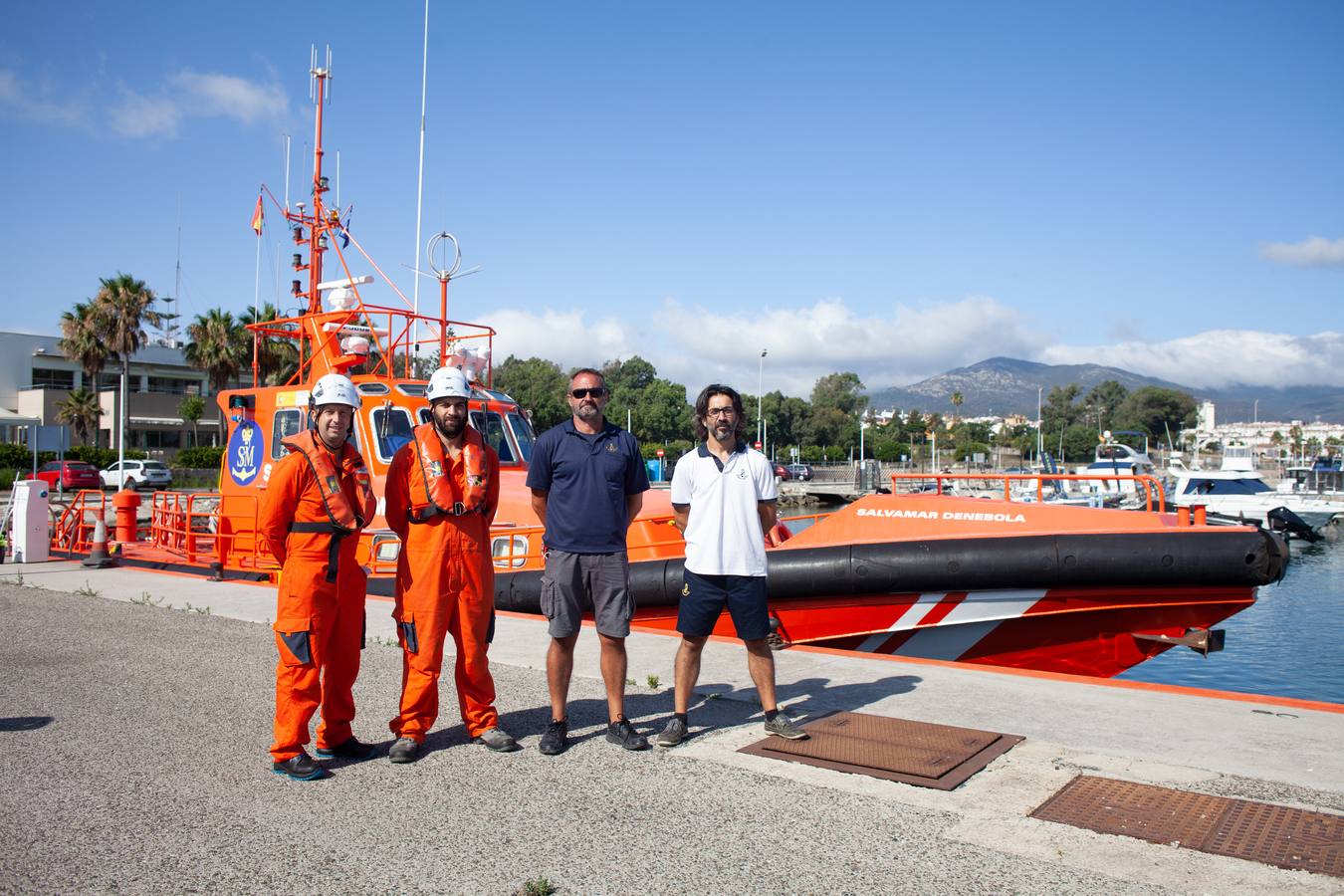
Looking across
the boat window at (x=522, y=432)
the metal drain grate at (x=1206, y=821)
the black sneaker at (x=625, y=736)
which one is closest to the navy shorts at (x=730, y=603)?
the black sneaker at (x=625, y=736)

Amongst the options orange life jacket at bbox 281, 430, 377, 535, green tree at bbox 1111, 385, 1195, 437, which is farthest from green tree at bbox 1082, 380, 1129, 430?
orange life jacket at bbox 281, 430, 377, 535

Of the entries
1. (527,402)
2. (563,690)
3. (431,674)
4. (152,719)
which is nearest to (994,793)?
(563,690)

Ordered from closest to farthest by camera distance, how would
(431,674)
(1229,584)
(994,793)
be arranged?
(994,793) → (431,674) → (1229,584)

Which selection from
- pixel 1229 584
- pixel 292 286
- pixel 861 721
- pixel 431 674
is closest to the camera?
pixel 431 674

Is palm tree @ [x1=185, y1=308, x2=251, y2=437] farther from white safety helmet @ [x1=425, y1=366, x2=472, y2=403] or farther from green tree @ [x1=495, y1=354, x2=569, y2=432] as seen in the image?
white safety helmet @ [x1=425, y1=366, x2=472, y2=403]

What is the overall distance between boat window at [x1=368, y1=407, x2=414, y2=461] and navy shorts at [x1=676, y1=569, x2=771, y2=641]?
5.44 meters

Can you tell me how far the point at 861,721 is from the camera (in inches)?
198

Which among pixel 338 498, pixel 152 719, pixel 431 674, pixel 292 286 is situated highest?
pixel 292 286

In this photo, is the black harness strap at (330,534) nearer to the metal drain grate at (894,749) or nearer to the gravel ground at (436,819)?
the gravel ground at (436,819)

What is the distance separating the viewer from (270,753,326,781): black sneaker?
13.6ft

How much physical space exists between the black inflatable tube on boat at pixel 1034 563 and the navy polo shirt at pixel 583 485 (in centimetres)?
263

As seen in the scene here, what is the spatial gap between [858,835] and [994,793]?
29.7 inches

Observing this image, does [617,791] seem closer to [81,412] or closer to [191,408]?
[191,408]

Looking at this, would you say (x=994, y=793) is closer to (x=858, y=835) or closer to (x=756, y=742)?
(x=858, y=835)
